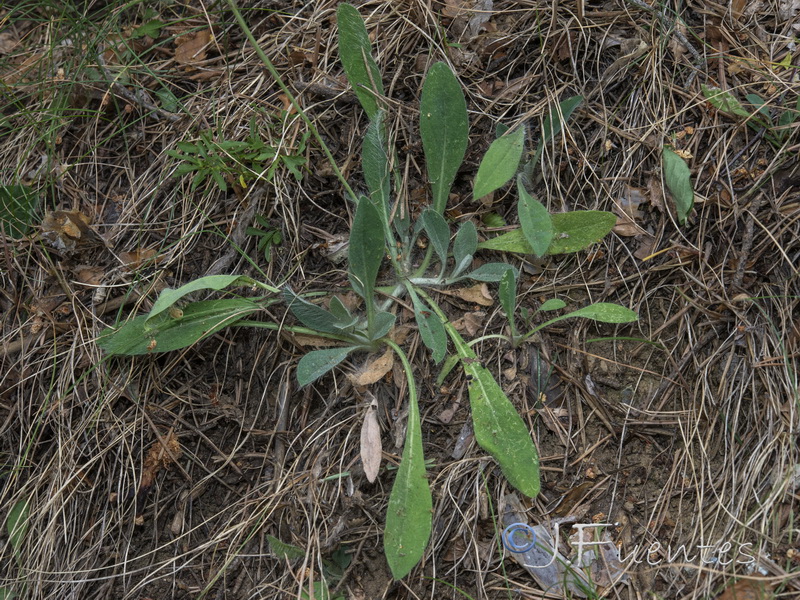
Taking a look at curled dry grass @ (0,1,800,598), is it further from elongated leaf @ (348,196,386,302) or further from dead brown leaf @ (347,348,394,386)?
elongated leaf @ (348,196,386,302)

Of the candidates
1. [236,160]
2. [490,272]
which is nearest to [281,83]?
[236,160]

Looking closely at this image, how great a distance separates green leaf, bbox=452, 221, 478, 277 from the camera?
5.73 feet

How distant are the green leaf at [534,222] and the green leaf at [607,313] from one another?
0.62 feet

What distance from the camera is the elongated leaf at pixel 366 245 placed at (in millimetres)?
1631

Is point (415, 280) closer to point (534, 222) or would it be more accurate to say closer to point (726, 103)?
point (534, 222)

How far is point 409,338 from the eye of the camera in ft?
5.92

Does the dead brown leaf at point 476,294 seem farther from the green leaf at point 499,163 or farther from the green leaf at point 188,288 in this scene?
the green leaf at point 188,288

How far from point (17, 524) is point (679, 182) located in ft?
6.81

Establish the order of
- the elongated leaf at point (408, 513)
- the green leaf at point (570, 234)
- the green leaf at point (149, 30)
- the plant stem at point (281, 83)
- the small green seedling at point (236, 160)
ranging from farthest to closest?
1. the green leaf at point (149, 30)
2. the small green seedling at point (236, 160)
3. the green leaf at point (570, 234)
4. the elongated leaf at point (408, 513)
5. the plant stem at point (281, 83)

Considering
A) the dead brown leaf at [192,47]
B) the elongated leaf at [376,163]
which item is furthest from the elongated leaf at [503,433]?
the dead brown leaf at [192,47]

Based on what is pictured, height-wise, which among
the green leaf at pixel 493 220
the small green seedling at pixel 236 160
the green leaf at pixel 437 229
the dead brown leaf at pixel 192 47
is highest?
the dead brown leaf at pixel 192 47

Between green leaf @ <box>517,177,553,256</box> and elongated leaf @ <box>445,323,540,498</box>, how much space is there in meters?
0.37

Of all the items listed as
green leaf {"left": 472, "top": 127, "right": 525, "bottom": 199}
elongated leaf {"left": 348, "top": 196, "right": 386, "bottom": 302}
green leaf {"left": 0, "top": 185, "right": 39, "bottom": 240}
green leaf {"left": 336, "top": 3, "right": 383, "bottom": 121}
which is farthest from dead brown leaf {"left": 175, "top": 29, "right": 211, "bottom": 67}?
green leaf {"left": 472, "top": 127, "right": 525, "bottom": 199}

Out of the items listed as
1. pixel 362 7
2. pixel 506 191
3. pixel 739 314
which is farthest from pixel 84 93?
pixel 739 314
